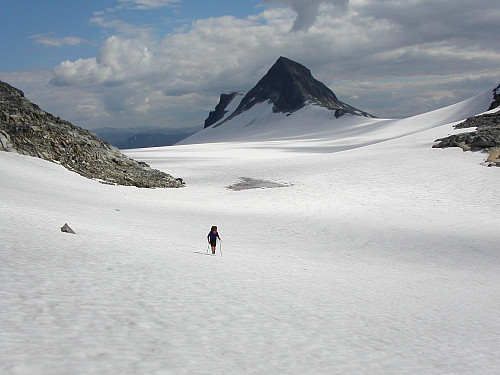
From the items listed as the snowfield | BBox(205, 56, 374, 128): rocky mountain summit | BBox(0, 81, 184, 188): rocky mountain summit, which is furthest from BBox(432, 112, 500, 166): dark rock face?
BBox(205, 56, 374, 128): rocky mountain summit

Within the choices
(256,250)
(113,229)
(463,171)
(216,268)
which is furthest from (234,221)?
(463,171)

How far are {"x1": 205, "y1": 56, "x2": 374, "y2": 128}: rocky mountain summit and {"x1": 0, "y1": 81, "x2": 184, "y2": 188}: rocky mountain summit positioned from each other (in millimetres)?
126028

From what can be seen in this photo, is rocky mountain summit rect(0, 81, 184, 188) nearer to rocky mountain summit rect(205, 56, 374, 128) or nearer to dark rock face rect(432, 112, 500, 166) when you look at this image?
dark rock face rect(432, 112, 500, 166)

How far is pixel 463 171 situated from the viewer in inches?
1172

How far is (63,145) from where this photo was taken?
30359 mm

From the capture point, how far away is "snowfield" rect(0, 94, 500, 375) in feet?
16.8

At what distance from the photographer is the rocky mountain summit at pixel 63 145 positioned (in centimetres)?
2805

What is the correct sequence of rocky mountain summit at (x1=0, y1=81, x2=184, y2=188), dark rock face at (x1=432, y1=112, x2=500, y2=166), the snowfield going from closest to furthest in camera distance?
the snowfield, rocky mountain summit at (x1=0, y1=81, x2=184, y2=188), dark rock face at (x1=432, y1=112, x2=500, y2=166)

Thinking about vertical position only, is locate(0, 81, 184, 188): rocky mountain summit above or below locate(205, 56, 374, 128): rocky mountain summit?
below

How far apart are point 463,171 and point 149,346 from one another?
31.5m

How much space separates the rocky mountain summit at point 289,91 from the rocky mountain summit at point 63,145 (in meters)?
126

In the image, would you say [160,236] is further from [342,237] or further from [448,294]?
[448,294]

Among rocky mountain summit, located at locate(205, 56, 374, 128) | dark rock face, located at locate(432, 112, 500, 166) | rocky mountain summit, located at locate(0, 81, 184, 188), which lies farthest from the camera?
rocky mountain summit, located at locate(205, 56, 374, 128)

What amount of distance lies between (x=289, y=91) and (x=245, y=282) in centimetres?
16303
